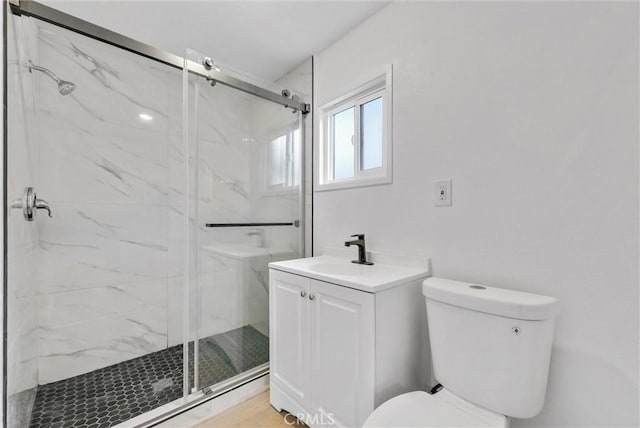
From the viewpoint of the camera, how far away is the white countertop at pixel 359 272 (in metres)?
1.16

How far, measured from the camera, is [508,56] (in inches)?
45.7

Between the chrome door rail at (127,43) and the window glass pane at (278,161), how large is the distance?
0.93 feet

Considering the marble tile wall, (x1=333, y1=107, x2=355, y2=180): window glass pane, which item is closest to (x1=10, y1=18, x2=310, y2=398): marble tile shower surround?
the marble tile wall

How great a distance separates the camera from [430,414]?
970mm

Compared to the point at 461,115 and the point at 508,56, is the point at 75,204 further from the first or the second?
the point at 508,56

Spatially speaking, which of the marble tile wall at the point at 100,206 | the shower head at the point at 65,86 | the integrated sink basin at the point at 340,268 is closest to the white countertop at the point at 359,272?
the integrated sink basin at the point at 340,268

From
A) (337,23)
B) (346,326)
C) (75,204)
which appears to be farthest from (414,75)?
(75,204)

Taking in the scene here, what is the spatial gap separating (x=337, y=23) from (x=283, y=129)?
0.76m

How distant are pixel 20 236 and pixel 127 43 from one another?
1.02 meters

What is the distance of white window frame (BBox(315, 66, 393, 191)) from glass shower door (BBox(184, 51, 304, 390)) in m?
0.21

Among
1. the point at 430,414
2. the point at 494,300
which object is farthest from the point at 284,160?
the point at 430,414

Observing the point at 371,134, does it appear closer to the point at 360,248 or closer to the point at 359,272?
the point at 360,248

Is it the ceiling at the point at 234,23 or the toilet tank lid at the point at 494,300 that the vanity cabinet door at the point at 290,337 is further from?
the ceiling at the point at 234,23

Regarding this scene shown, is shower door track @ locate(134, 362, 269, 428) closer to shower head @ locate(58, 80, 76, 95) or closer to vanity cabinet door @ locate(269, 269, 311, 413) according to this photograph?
vanity cabinet door @ locate(269, 269, 311, 413)
